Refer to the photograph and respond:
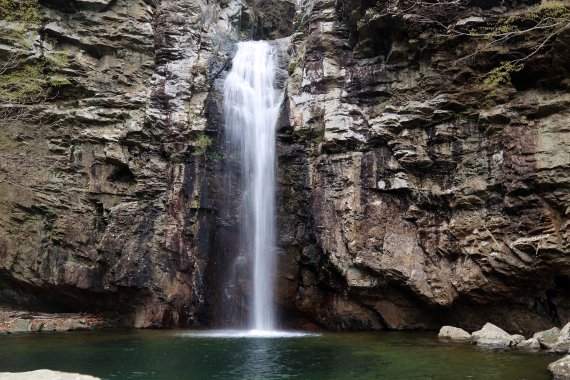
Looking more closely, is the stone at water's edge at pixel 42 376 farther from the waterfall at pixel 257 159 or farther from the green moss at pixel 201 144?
the green moss at pixel 201 144

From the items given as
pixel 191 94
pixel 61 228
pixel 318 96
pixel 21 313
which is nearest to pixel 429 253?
pixel 318 96

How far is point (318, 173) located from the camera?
18.4m

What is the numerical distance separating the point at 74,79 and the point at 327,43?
1030cm

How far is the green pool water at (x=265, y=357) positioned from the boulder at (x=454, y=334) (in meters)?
0.42

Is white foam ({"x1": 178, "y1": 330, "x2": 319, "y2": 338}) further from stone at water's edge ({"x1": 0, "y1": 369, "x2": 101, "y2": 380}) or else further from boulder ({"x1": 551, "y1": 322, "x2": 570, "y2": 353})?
stone at water's edge ({"x1": 0, "y1": 369, "x2": 101, "y2": 380})

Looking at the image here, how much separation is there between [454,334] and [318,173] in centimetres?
741

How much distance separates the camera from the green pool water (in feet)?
31.9

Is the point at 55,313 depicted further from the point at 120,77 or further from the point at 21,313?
the point at 120,77

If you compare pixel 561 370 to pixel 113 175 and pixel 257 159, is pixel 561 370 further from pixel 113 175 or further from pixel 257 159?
pixel 113 175

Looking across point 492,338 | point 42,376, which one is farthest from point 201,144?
point 42,376

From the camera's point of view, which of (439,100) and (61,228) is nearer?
(439,100)

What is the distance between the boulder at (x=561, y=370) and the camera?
8.80 m

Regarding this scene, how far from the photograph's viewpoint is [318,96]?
18938 mm

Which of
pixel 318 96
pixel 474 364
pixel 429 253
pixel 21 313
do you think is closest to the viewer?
pixel 474 364
